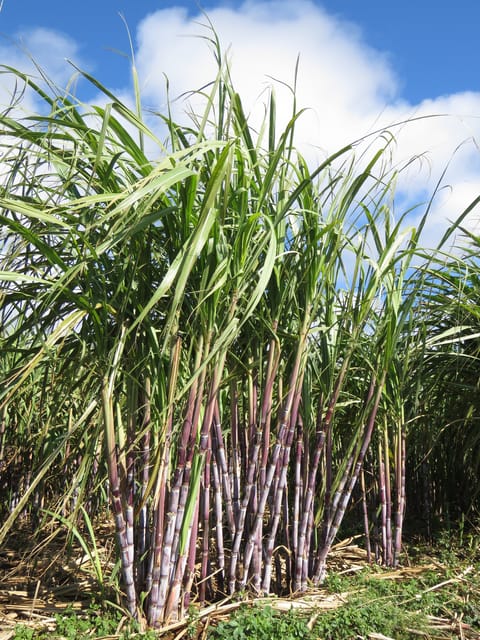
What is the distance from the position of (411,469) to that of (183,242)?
238 cm

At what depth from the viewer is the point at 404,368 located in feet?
8.55

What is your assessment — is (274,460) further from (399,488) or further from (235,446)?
(399,488)

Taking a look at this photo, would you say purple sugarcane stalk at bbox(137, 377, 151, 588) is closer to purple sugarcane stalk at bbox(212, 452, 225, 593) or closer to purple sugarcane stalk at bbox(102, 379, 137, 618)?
purple sugarcane stalk at bbox(102, 379, 137, 618)

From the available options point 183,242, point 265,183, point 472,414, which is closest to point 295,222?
point 265,183

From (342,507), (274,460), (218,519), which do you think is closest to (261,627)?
(218,519)

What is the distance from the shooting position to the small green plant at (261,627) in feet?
5.98

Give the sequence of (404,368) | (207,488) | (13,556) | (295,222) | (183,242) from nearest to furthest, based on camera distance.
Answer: (183,242) < (207,488) < (295,222) < (404,368) < (13,556)

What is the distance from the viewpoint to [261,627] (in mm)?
1848

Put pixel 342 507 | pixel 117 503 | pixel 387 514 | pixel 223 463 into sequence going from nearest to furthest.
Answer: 1. pixel 117 503
2. pixel 223 463
3. pixel 342 507
4. pixel 387 514

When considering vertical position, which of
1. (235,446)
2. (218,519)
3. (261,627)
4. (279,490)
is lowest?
(261,627)

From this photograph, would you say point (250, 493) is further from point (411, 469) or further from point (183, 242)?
point (411, 469)

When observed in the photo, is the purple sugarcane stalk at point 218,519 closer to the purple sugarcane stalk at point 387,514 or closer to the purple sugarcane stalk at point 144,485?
the purple sugarcane stalk at point 144,485

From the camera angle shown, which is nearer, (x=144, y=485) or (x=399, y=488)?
(x=144, y=485)

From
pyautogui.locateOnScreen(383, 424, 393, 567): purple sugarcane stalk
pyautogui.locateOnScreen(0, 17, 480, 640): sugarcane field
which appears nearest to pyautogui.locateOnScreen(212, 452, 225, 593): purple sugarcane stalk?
pyautogui.locateOnScreen(0, 17, 480, 640): sugarcane field
